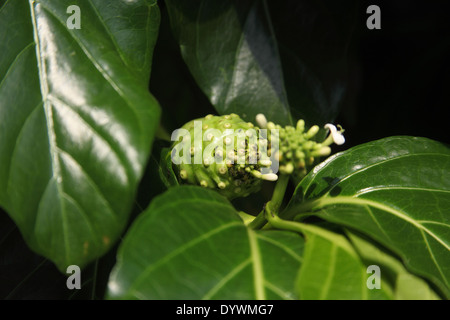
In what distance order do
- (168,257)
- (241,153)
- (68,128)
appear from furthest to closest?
(241,153)
(68,128)
(168,257)

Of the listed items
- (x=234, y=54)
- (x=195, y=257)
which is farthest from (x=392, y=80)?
(x=195, y=257)

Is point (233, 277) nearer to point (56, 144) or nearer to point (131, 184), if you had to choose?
point (131, 184)

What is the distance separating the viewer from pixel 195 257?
2.23 feet

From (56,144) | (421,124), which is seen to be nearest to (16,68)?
(56,144)

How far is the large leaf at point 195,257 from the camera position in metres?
0.64

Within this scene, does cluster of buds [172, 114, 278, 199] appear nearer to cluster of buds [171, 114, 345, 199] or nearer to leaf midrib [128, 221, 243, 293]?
cluster of buds [171, 114, 345, 199]

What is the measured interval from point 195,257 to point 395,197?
0.47 meters

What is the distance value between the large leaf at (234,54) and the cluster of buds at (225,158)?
0.20 metres

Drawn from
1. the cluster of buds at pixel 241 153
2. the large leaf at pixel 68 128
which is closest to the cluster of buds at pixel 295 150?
the cluster of buds at pixel 241 153

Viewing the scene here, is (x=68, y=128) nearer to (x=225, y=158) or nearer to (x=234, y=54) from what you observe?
(x=225, y=158)

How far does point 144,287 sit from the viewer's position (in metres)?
0.63

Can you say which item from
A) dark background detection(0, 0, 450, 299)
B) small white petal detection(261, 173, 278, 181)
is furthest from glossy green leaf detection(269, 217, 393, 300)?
dark background detection(0, 0, 450, 299)

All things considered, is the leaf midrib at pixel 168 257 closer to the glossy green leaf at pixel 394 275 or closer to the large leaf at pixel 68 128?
the large leaf at pixel 68 128

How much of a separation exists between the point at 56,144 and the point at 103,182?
0.39 ft
